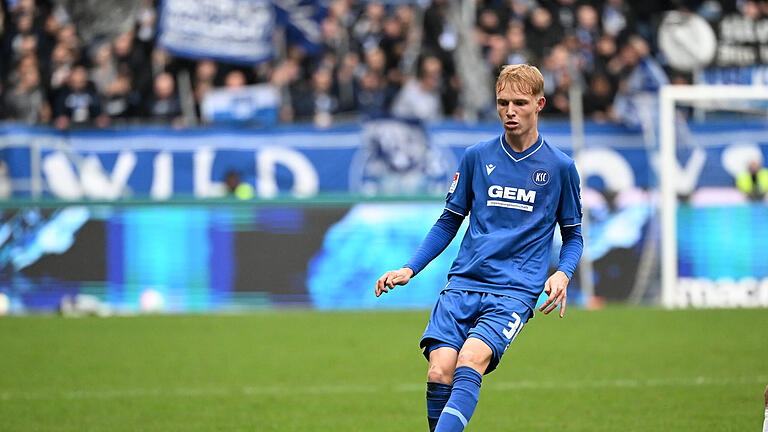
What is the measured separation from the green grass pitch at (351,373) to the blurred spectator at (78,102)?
4021 millimetres

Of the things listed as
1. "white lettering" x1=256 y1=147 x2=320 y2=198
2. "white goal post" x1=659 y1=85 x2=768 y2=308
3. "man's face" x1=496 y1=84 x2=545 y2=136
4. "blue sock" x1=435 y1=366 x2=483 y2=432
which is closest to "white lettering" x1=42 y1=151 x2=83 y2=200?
"white lettering" x1=256 y1=147 x2=320 y2=198

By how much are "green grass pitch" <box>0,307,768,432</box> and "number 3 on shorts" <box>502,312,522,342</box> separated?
2067 millimetres

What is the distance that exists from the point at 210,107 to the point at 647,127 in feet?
20.2

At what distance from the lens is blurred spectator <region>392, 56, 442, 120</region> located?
622 inches

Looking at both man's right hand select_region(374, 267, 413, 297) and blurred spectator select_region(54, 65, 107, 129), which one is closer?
man's right hand select_region(374, 267, 413, 297)

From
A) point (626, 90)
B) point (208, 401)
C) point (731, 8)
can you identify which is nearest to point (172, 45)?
point (626, 90)

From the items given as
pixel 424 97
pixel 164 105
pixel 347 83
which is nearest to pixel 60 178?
pixel 164 105

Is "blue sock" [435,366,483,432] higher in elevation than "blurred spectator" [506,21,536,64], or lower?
lower

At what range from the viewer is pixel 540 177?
186 inches

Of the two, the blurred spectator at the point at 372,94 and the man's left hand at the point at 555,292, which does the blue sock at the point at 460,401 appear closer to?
the man's left hand at the point at 555,292

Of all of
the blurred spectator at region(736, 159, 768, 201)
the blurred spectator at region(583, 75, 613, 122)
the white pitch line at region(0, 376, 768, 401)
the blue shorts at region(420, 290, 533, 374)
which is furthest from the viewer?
the blurred spectator at region(583, 75, 613, 122)

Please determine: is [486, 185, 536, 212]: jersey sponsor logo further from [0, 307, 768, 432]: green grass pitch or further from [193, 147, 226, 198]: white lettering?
[193, 147, 226, 198]: white lettering

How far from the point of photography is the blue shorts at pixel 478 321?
4543mm

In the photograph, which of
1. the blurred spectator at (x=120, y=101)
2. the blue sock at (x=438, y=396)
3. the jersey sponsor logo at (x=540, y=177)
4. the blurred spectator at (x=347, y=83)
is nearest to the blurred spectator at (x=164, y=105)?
the blurred spectator at (x=120, y=101)
